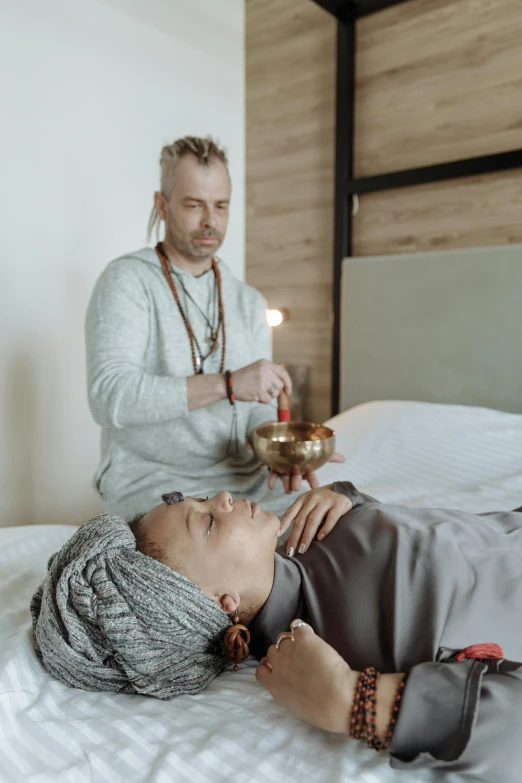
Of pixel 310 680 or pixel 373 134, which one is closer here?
pixel 310 680

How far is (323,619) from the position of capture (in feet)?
2.91

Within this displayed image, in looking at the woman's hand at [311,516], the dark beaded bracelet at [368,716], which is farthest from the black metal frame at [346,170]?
the dark beaded bracelet at [368,716]

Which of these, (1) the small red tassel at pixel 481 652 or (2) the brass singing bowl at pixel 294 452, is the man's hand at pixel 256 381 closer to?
(2) the brass singing bowl at pixel 294 452

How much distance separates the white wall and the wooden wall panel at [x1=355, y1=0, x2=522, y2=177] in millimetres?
814

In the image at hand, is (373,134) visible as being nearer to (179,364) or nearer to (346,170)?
(346,170)

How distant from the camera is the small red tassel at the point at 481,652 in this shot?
75 centimetres

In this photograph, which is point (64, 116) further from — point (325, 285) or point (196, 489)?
point (196, 489)

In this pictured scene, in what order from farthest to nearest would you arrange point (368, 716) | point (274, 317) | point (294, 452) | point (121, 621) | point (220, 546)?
point (274, 317) < point (294, 452) < point (220, 546) < point (121, 621) < point (368, 716)

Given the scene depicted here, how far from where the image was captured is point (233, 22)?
278 centimetres

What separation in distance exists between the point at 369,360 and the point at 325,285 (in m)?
0.42

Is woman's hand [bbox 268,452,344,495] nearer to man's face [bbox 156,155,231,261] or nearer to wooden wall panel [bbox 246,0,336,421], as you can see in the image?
man's face [bbox 156,155,231,261]

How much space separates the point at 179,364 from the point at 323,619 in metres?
0.86

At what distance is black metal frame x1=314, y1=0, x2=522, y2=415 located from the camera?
7.25 ft

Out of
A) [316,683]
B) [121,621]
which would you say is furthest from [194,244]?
[316,683]
